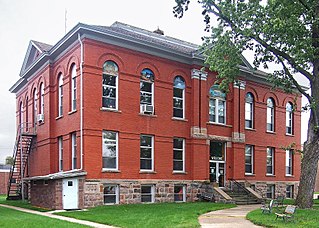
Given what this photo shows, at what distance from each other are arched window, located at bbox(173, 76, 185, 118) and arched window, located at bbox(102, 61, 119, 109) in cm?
457

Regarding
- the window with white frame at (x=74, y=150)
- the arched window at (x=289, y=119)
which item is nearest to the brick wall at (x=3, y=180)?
the window with white frame at (x=74, y=150)

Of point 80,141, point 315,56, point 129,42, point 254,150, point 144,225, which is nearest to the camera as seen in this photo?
point 144,225

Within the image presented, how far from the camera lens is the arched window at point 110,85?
23.4 meters

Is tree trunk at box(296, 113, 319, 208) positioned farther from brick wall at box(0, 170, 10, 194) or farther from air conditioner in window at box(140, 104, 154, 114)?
brick wall at box(0, 170, 10, 194)

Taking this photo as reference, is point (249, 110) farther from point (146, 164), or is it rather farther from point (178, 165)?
point (146, 164)

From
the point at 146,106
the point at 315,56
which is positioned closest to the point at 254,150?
the point at 146,106

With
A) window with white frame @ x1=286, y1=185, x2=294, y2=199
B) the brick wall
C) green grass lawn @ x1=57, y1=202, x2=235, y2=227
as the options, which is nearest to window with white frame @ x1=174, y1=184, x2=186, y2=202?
green grass lawn @ x1=57, y1=202, x2=235, y2=227

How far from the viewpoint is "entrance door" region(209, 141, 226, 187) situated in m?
28.5

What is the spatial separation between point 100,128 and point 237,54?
831 cm

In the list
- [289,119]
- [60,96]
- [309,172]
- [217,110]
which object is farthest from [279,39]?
[289,119]

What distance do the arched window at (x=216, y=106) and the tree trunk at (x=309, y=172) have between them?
9.35m

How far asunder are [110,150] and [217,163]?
29.0 ft

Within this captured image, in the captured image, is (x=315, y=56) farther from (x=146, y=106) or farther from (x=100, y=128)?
(x=100, y=128)

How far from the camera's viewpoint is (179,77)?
2706cm
